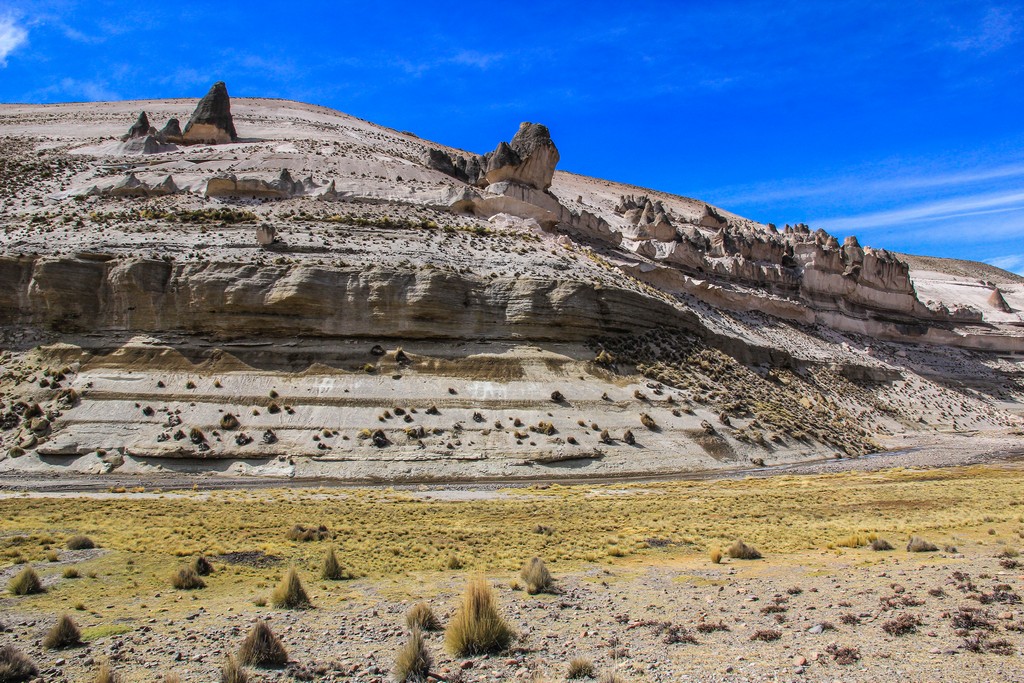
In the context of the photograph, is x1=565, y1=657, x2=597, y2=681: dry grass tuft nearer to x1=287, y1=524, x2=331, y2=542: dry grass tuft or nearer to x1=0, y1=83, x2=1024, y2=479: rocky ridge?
x1=287, y1=524, x2=331, y2=542: dry grass tuft

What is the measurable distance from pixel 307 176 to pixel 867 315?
52.7m

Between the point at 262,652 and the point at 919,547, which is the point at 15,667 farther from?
the point at 919,547

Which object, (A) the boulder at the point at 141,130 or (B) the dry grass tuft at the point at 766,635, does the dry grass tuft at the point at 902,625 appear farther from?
(A) the boulder at the point at 141,130

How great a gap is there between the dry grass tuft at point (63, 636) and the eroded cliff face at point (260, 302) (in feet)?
80.1

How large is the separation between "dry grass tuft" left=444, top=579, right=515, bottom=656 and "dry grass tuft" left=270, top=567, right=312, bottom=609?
283 cm

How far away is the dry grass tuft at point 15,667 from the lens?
6.50m

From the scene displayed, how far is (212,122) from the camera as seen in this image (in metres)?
60.5

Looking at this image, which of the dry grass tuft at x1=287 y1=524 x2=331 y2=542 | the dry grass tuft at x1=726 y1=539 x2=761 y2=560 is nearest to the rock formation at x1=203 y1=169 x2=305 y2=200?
the dry grass tuft at x1=287 y1=524 x2=331 y2=542

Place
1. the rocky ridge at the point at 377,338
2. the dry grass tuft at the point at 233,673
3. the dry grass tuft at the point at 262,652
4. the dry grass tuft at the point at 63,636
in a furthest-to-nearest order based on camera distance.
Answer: the rocky ridge at the point at 377,338, the dry grass tuft at the point at 63,636, the dry grass tuft at the point at 262,652, the dry grass tuft at the point at 233,673

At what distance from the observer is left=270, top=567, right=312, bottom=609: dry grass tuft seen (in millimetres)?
9430

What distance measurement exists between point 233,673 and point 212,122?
6401 centimetres

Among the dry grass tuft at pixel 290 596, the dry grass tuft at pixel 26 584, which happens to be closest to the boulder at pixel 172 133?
the dry grass tuft at pixel 26 584

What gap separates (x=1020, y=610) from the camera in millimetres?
7777

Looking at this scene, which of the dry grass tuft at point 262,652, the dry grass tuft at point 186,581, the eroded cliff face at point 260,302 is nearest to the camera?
the dry grass tuft at point 262,652
